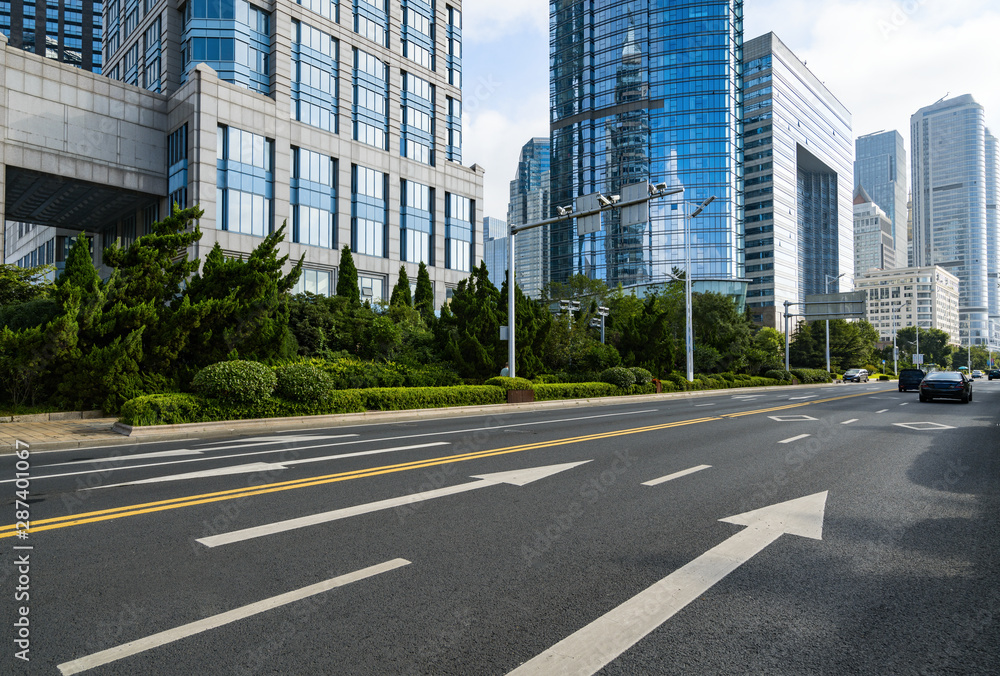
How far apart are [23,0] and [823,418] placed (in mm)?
128974

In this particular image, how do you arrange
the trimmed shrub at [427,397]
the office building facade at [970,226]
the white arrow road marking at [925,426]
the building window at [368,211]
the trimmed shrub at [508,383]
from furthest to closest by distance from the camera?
the office building facade at [970,226], the building window at [368,211], the trimmed shrub at [508,383], the trimmed shrub at [427,397], the white arrow road marking at [925,426]

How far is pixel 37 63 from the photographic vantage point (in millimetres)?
35719

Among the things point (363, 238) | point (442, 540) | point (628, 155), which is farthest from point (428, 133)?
point (628, 155)

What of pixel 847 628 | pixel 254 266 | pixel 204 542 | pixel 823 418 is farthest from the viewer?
pixel 254 266

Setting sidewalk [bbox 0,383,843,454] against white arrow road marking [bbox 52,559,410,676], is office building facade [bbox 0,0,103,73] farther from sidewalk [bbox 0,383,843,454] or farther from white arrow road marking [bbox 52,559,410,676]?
white arrow road marking [bbox 52,559,410,676]

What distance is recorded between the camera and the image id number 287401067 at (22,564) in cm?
A: 337

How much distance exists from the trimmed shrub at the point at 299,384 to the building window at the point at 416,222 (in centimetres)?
3388

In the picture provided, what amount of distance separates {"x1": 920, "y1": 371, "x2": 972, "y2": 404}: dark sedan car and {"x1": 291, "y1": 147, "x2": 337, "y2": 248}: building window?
124ft

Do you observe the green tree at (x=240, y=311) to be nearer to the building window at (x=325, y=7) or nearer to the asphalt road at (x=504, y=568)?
the asphalt road at (x=504, y=568)

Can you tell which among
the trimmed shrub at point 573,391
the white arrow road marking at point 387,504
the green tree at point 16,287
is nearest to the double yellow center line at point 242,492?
the white arrow road marking at point 387,504

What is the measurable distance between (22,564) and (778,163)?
133m

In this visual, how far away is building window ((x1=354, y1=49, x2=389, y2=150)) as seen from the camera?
47.7 m

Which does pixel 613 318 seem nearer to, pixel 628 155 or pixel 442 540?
pixel 442 540

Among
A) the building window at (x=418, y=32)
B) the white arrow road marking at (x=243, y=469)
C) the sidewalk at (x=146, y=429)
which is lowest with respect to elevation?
the sidewalk at (x=146, y=429)
